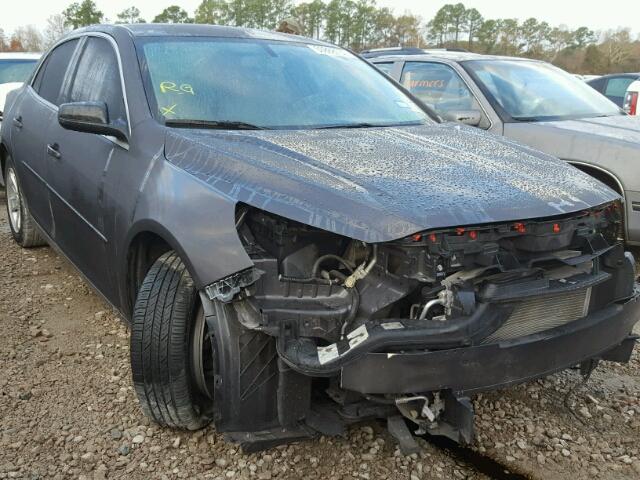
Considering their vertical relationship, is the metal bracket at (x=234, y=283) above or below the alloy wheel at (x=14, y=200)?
above

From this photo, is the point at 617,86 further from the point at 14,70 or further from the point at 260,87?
the point at 260,87

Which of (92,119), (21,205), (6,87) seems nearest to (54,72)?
(21,205)

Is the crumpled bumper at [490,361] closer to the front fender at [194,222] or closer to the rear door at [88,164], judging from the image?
the front fender at [194,222]

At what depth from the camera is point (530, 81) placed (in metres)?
5.72

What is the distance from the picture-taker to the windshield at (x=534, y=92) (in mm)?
5391

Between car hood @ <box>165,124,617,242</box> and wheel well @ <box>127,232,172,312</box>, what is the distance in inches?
14.2

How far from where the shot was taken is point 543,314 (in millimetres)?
2201

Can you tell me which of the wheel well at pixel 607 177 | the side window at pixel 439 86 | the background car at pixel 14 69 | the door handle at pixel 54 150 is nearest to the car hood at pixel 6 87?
the background car at pixel 14 69

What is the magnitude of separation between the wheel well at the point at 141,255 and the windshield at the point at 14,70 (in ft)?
21.9

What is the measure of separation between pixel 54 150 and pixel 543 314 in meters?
2.81

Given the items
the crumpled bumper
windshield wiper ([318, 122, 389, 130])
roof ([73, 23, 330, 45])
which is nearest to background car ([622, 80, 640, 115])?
roof ([73, 23, 330, 45])

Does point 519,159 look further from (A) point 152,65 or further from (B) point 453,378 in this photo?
(A) point 152,65

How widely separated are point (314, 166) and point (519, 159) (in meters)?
1.01

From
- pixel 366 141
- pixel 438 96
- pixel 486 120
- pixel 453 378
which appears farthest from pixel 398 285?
pixel 438 96
